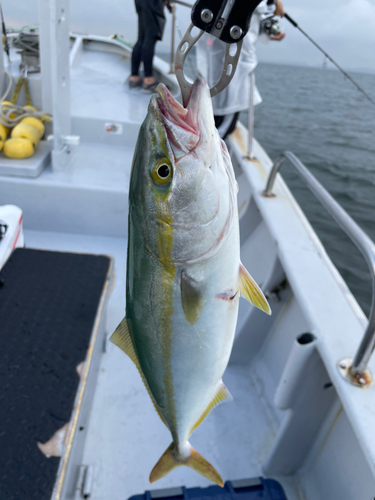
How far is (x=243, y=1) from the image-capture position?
64cm

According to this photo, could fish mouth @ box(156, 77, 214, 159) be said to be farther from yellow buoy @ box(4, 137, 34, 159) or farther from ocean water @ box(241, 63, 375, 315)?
ocean water @ box(241, 63, 375, 315)

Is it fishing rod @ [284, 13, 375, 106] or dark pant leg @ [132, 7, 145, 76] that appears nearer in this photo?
fishing rod @ [284, 13, 375, 106]

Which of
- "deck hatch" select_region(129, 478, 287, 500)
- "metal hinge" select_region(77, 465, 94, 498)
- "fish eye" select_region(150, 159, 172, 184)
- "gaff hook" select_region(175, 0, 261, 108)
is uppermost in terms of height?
"gaff hook" select_region(175, 0, 261, 108)

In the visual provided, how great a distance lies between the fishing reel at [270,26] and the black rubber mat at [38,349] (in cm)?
204

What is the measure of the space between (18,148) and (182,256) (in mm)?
2730

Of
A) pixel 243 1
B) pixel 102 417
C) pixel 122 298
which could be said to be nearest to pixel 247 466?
pixel 102 417

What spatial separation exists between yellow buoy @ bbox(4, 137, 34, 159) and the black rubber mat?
48.6 inches

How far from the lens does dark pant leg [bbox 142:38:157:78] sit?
4.57 meters

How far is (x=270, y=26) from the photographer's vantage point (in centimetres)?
277

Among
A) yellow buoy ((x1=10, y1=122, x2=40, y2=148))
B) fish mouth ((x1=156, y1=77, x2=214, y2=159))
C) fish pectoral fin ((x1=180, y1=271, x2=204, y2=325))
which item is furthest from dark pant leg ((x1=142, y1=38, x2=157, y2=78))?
fish pectoral fin ((x1=180, y1=271, x2=204, y2=325))

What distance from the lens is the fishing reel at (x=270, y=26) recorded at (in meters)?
2.74

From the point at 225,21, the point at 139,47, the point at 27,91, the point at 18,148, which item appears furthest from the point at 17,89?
the point at 225,21

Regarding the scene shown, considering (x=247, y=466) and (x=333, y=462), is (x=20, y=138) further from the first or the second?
(x=333, y=462)

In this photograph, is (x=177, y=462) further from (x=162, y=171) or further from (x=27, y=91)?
(x=27, y=91)
